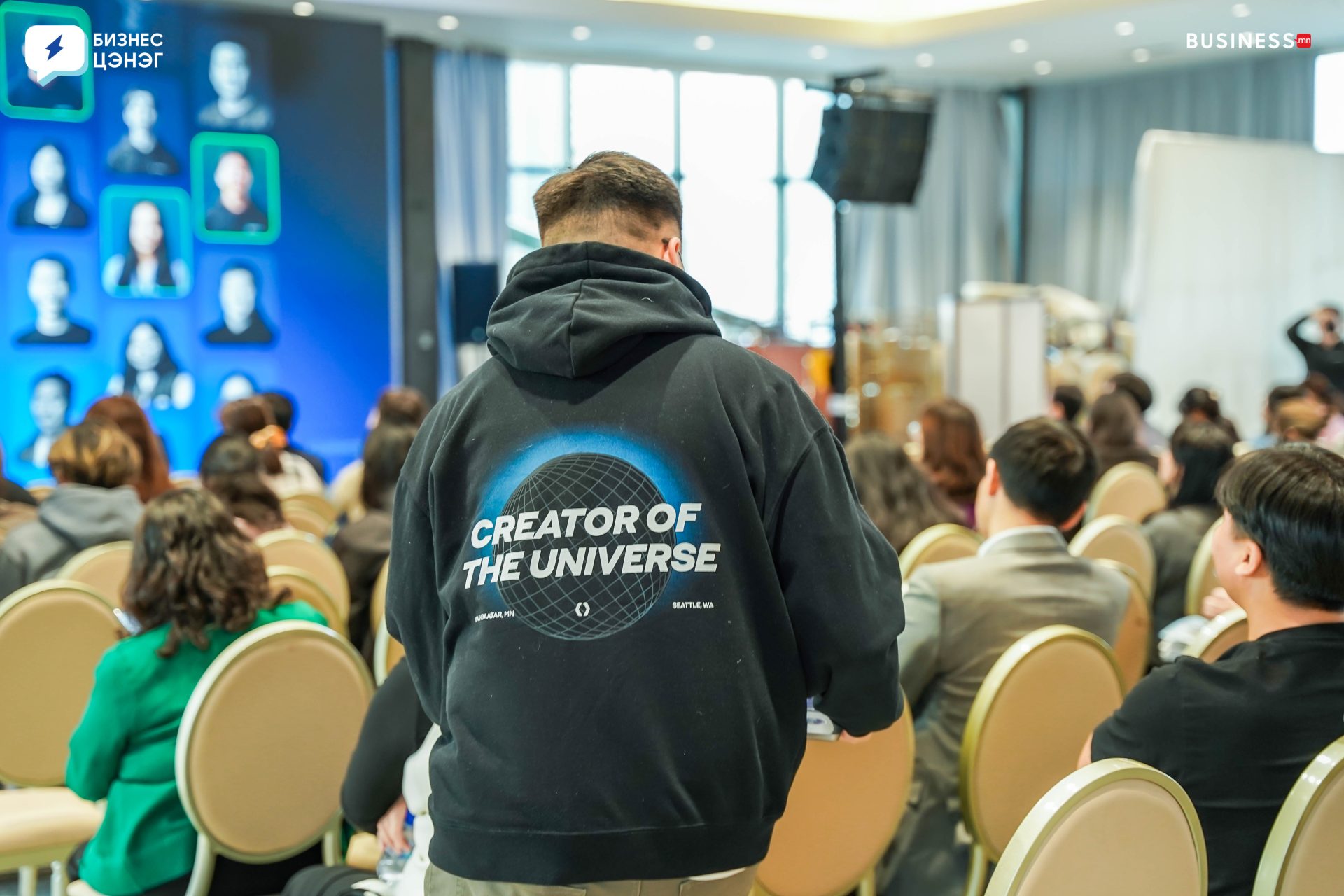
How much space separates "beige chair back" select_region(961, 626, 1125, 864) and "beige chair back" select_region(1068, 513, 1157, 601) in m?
1.40

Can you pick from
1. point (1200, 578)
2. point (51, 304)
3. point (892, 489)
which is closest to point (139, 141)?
point (51, 304)

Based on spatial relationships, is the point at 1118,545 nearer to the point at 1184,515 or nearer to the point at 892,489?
the point at 1184,515

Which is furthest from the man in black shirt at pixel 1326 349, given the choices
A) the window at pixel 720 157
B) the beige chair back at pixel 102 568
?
the beige chair back at pixel 102 568

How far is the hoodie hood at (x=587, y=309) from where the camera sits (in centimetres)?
151

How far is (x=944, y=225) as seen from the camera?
47.7 ft

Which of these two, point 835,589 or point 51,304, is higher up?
point 51,304

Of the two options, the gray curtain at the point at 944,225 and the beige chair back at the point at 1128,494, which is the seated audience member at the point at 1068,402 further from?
the gray curtain at the point at 944,225

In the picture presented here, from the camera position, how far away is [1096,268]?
14500 mm

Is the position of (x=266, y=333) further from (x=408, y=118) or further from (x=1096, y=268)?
(x=1096, y=268)

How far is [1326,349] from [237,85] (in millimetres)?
8434

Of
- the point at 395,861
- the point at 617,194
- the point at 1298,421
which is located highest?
the point at 617,194

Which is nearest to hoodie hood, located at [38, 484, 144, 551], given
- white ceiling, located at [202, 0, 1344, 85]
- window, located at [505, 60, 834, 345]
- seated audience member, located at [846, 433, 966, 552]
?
seated audience member, located at [846, 433, 966, 552]

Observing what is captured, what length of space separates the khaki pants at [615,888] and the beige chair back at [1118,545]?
249cm

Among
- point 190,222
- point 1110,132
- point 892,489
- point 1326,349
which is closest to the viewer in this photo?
point 892,489
